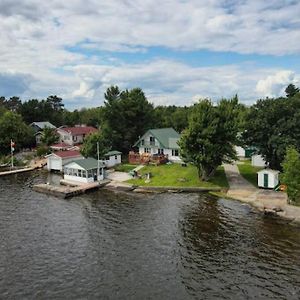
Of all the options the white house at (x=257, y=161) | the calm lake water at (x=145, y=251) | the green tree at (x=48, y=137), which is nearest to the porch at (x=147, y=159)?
the white house at (x=257, y=161)

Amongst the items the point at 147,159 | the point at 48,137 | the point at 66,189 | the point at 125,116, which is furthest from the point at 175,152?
the point at 48,137

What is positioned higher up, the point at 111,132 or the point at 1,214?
the point at 111,132

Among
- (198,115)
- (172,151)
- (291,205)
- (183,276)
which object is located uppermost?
(198,115)

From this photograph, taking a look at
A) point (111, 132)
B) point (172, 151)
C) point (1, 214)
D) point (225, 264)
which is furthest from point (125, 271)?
point (111, 132)

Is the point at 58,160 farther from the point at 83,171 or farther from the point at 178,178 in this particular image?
the point at 178,178

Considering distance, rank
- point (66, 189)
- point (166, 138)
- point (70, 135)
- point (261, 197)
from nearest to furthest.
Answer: point (261, 197), point (66, 189), point (166, 138), point (70, 135)

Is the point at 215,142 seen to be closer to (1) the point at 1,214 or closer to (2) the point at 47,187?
(2) the point at 47,187

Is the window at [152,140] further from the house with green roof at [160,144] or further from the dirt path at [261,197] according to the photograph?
the dirt path at [261,197]
